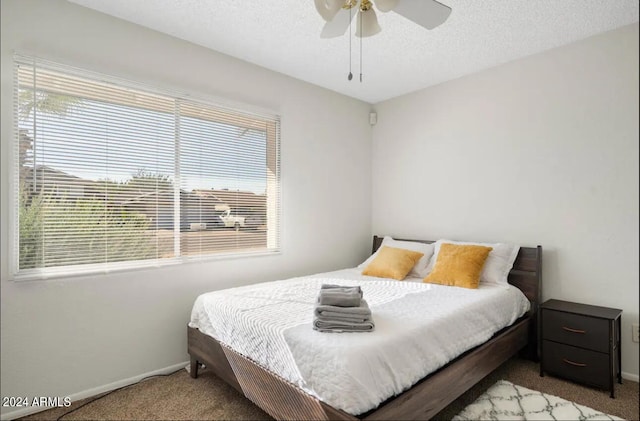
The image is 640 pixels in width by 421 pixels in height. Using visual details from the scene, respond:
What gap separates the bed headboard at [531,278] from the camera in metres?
2.74

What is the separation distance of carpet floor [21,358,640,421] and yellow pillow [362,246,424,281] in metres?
1.03

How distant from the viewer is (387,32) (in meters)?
2.51

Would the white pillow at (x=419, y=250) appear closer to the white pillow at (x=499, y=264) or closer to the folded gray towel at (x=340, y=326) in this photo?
the white pillow at (x=499, y=264)

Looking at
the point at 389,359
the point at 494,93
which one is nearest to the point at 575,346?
the point at 389,359

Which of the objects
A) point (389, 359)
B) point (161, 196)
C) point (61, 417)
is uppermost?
point (161, 196)

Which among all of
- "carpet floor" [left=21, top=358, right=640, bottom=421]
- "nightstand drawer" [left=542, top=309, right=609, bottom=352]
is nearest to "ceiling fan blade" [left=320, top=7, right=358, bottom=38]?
"carpet floor" [left=21, top=358, right=640, bottom=421]

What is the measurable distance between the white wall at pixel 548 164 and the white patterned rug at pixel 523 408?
808 millimetres

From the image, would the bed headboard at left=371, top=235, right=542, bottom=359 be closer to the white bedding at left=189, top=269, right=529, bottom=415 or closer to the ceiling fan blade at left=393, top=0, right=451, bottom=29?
the white bedding at left=189, top=269, right=529, bottom=415

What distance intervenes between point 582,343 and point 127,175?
131 inches

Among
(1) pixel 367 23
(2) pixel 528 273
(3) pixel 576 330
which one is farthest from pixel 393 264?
(1) pixel 367 23

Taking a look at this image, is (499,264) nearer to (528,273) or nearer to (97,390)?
(528,273)

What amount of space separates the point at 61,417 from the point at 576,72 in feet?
13.8

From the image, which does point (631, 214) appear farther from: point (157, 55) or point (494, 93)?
point (157, 55)

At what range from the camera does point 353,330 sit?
169 centimetres
